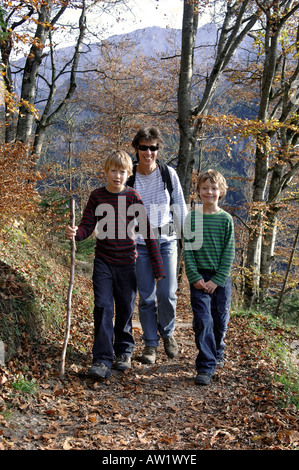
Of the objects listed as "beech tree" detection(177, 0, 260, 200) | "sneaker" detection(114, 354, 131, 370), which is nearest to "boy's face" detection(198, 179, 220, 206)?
"sneaker" detection(114, 354, 131, 370)

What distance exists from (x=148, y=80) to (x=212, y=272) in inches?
697

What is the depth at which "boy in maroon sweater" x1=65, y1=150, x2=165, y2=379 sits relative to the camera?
3791mm

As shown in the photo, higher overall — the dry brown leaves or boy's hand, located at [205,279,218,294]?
boy's hand, located at [205,279,218,294]

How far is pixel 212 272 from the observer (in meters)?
4.08

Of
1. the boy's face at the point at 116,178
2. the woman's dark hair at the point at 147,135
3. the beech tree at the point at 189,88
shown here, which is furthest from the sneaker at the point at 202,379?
the beech tree at the point at 189,88

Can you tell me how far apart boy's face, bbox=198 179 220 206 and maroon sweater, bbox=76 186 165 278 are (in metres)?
0.67

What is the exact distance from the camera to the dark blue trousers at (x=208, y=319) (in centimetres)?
394

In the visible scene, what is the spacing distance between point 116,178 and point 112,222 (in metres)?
0.43

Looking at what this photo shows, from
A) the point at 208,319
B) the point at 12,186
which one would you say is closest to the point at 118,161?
the point at 208,319

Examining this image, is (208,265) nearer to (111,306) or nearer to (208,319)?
(208,319)

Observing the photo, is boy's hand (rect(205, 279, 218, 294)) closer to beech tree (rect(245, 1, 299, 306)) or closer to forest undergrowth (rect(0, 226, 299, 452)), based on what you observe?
forest undergrowth (rect(0, 226, 299, 452))

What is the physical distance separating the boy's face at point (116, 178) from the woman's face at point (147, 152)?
45 cm

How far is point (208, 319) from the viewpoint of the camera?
3.96 meters
